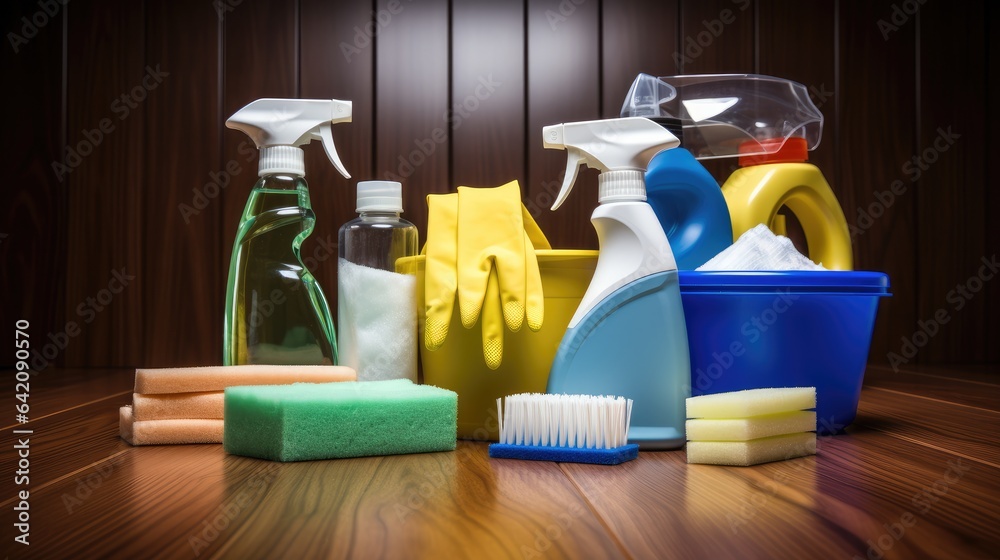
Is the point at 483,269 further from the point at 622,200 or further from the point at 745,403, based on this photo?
the point at 745,403

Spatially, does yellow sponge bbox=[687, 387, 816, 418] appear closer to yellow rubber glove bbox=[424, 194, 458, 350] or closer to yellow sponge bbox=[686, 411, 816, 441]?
yellow sponge bbox=[686, 411, 816, 441]

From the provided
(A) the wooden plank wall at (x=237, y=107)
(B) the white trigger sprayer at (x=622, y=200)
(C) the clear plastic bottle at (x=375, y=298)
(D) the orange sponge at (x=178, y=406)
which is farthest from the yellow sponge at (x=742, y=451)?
(A) the wooden plank wall at (x=237, y=107)

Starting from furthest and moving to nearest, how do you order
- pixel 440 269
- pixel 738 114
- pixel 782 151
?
pixel 738 114, pixel 782 151, pixel 440 269

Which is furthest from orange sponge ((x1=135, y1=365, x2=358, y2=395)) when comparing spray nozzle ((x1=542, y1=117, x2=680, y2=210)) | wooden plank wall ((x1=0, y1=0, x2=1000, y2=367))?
wooden plank wall ((x1=0, y1=0, x2=1000, y2=367))

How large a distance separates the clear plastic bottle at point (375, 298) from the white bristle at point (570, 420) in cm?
14

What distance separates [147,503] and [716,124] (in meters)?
0.75

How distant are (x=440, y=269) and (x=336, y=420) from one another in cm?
15

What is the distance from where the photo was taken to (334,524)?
403mm

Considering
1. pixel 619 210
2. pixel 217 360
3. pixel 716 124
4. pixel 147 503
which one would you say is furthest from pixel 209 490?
pixel 217 360

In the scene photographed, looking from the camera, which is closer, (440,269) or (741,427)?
(741,427)

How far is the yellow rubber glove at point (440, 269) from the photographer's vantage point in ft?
2.09

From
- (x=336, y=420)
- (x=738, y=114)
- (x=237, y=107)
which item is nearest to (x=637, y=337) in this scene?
(x=336, y=420)

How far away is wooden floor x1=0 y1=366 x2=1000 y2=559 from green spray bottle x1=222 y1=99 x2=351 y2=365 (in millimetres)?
123

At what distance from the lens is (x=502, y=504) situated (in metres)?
0.45
